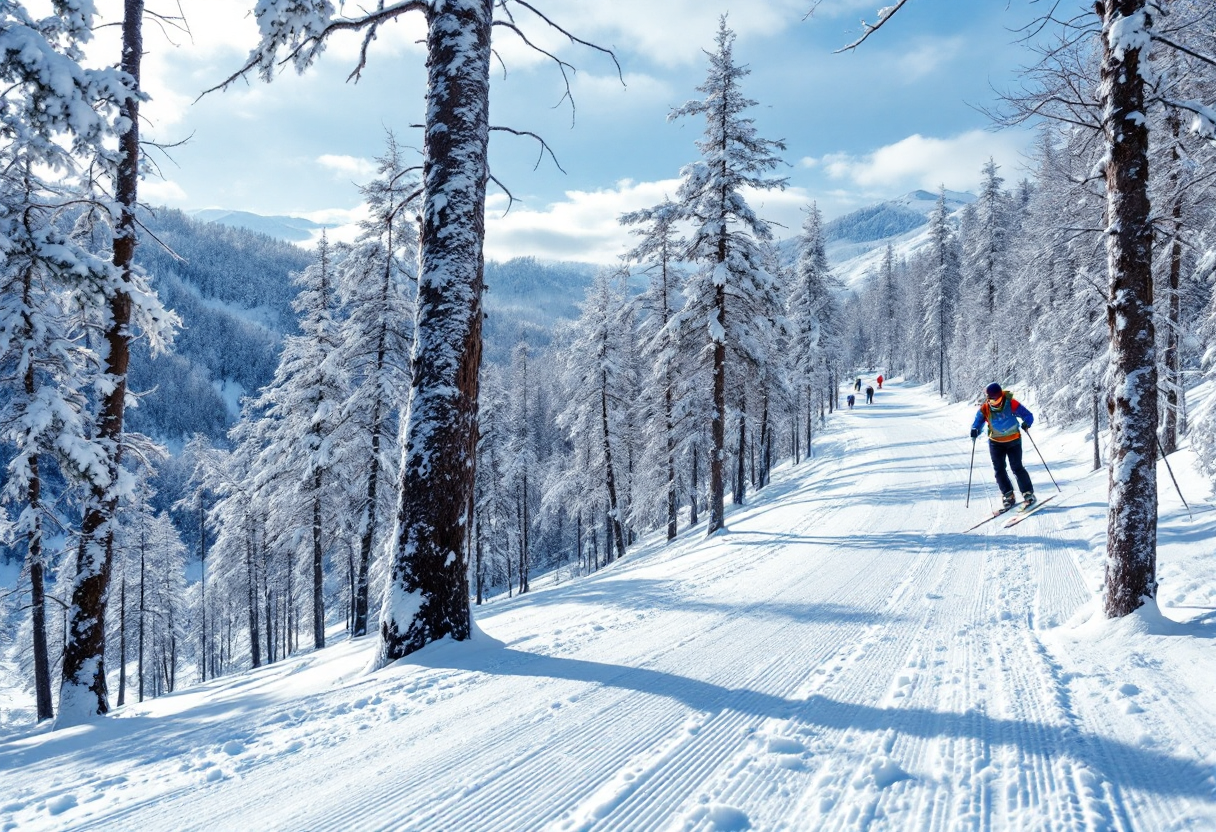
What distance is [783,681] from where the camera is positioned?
13.6 ft

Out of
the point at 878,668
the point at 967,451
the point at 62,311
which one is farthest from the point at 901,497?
the point at 62,311

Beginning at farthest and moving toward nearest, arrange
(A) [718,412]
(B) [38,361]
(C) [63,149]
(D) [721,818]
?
(A) [718,412] → (B) [38,361] → (C) [63,149] → (D) [721,818]

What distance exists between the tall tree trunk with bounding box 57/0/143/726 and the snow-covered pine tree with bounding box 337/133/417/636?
29.6 ft

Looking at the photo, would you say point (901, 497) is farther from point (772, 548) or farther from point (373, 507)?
point (373, 507)

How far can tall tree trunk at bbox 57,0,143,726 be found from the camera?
8.23m

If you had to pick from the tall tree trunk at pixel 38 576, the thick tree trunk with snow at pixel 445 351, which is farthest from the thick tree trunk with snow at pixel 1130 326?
the tall tree trunk at pixel 38 576

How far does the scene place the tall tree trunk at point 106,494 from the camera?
8.23 meters

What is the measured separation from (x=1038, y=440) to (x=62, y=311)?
35921mm

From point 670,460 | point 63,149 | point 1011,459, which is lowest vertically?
point 670,460

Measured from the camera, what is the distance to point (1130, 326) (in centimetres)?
527

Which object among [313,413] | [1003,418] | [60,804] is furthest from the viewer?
[313,413]

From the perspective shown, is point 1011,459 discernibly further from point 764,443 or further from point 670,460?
point 764,443

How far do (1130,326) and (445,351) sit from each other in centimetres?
632

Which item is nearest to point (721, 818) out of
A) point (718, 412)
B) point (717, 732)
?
point (717, 732)
